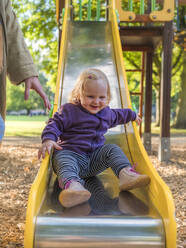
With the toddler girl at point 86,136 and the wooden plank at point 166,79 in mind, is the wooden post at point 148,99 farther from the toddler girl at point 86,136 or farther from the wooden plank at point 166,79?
the toddler girl at point 86,136

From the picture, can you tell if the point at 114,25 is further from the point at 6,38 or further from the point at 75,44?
Answer: the point at 6,38

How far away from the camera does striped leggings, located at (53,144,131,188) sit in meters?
2.46

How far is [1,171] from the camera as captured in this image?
5.31 meters

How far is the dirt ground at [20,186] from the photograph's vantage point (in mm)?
2847

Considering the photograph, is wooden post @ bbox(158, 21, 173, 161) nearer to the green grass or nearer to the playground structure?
the playground structure

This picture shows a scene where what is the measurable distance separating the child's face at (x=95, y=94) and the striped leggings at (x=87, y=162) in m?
0.38

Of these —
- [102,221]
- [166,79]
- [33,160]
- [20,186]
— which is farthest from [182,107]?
[102,221]

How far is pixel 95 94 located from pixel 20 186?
214 centimetres

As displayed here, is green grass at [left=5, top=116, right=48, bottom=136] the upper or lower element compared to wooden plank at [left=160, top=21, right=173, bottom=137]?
lower

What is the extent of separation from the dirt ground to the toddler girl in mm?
728

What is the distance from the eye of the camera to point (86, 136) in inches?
111

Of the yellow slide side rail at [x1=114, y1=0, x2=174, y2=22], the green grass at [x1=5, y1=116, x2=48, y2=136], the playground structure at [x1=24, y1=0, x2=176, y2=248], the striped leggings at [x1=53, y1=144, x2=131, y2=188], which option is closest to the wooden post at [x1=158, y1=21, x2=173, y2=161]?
the yellow slide side rail at [x1=114, y1=0, x2=174, y2=22]

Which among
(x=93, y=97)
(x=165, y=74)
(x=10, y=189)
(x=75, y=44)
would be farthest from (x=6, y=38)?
(x=165, y=74)

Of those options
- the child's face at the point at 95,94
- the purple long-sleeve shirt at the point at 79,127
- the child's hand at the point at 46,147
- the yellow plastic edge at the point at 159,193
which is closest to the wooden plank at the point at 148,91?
the yellow plastic edge at the point at 159,193
